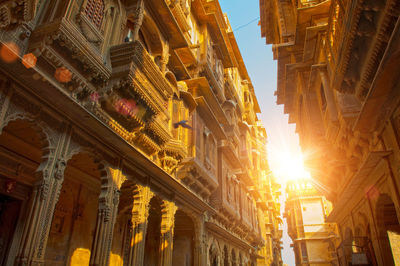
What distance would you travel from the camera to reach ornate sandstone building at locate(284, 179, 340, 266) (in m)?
37.2

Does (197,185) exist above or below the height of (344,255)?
above

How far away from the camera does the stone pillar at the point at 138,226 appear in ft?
27.0

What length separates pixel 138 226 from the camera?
8.61 metres

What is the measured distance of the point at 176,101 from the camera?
1247cm

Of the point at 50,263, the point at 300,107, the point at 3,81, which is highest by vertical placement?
the point at 300,107

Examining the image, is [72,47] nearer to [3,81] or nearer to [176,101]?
[3,81]

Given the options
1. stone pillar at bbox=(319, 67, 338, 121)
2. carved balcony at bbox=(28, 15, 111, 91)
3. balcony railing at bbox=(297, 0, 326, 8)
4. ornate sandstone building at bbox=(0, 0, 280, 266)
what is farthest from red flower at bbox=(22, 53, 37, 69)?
balcony railing at bbox=(297, 0, 326, 8)

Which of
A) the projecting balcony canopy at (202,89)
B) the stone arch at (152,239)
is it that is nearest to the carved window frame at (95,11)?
the projecting balcony canopy at (202,89)

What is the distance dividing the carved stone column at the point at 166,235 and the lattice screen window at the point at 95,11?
21.1 feet

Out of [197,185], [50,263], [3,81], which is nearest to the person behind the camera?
[3,81]

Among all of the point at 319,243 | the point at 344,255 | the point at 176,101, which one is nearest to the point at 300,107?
the point at 344,255

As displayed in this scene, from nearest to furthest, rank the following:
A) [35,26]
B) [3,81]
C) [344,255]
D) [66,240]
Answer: [3,81], [35,26], [66,240], [344,255]

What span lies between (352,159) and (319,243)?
102 ft

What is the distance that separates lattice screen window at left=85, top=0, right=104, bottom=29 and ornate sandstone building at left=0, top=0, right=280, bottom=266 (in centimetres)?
4
